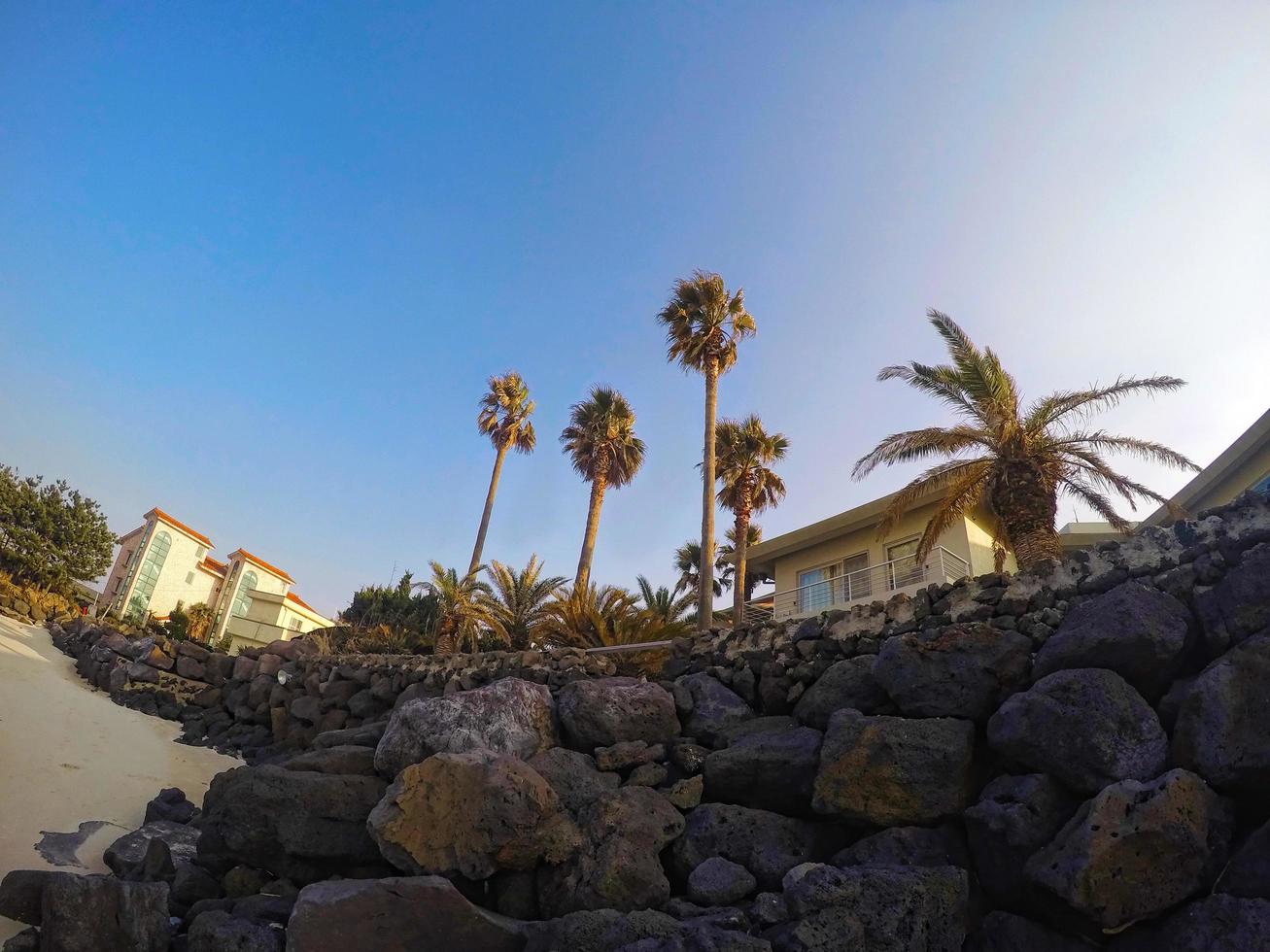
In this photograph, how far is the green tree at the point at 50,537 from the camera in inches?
1119

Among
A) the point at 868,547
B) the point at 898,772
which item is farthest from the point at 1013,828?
the point at 868,547

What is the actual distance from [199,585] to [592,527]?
3200 cm

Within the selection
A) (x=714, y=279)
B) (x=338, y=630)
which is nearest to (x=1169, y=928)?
(x=714, y=279)

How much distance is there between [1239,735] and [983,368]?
11.7 meters

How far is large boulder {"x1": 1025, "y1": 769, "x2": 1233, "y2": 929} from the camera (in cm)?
446

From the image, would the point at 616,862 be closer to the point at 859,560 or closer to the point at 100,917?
the point at 100,917

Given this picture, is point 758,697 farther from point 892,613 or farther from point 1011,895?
point 1011,895

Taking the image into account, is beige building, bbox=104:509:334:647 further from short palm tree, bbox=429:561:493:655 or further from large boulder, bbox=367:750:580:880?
large boulder, bbox=367:750:580:880

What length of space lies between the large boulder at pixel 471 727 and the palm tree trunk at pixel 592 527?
15.5m

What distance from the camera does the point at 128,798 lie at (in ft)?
32.3

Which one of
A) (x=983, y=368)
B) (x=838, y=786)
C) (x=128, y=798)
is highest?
(x=983, y=368)

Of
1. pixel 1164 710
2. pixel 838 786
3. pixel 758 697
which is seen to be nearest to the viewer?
pixel 1164 710

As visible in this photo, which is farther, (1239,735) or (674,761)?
(674,761)

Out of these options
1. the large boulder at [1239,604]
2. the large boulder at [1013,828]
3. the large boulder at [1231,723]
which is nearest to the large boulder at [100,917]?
the large boulder at [1013,828]
